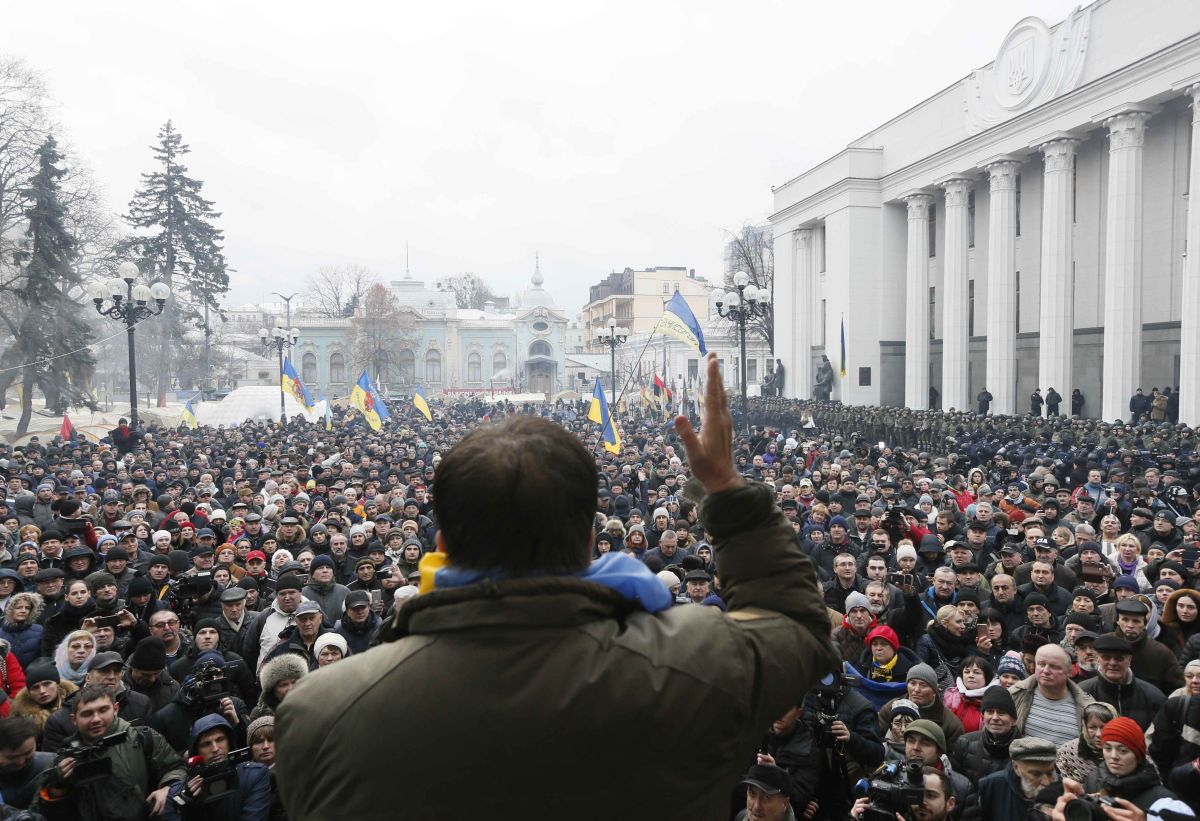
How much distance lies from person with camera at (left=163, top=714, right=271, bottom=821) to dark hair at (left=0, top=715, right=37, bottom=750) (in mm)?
771

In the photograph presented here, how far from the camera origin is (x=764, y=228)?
288 ft

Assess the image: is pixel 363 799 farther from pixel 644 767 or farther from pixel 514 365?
pixel 514 365

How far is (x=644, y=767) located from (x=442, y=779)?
308mm

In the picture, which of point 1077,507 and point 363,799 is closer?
point 363,799

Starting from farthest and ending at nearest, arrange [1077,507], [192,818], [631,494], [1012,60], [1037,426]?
[1012,60] → [1037,426] → [631,494] → [1077,507] → [192,818]

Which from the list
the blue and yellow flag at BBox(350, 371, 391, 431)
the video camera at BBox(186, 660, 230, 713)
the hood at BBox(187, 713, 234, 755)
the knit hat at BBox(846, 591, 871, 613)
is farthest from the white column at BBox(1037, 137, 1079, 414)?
the hood at BBox(187, 713, 234, 755)

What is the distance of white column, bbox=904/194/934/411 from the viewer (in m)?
38.2

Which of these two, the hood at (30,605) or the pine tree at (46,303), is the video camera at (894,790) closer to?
the hood at (30,605)

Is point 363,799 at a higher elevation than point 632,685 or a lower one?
lower

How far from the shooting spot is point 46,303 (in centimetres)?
3341

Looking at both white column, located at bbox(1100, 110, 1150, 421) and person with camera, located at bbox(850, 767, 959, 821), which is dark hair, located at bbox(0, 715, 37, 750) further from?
white column, located at bbox(1100, 110, 1150, 421)

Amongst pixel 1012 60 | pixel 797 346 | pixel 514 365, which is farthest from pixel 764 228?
pixel 1012 60

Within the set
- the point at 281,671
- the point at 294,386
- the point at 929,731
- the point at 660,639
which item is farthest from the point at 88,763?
the point at 294,386

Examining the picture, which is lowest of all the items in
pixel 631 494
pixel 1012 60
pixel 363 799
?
pixel 631 494
